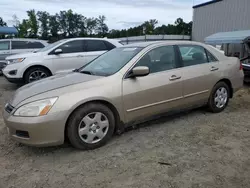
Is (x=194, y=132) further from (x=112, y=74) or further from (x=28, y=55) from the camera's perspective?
(x=28, y=55)

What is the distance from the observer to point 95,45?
7980mm

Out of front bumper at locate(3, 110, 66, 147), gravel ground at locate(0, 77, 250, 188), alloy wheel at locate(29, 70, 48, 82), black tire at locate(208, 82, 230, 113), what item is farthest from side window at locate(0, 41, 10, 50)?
black tire at locate(208, 82, 230, 113)

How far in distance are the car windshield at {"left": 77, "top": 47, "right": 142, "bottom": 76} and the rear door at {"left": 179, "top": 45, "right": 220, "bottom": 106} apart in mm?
978

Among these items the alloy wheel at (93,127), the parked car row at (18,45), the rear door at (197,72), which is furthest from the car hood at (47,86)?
the parked car row at (18,45)

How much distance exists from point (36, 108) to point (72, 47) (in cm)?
498

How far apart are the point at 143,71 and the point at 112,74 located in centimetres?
47

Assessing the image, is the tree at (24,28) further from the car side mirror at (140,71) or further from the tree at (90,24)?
the car side mirror at (140,71)

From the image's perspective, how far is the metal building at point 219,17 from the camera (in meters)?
14.7

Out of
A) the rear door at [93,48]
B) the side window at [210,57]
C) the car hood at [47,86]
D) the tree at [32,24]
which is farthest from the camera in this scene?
the tree at [32,24]

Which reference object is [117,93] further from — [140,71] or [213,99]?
[213,99]

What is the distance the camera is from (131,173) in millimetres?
2709

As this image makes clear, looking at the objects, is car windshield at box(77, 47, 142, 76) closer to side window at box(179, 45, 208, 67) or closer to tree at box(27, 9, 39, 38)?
side window at box(179, 45, 208, 67)

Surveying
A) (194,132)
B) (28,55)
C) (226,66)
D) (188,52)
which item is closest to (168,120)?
(194,132)

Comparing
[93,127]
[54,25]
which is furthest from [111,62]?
[54,25]
